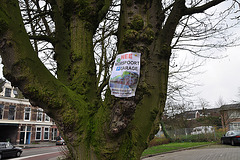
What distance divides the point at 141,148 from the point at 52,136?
1364 inches

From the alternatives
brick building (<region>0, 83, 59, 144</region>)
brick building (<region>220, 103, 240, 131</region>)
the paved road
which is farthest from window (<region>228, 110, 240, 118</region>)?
brick building (<region>0, 83, 59, 144</region>)

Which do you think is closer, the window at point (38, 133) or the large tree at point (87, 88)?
the large tree at point (87, 88)

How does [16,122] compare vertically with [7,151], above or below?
above

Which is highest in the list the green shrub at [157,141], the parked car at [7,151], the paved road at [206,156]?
the paved road at [206,156]

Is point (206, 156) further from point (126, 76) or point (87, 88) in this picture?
point (126, 76)

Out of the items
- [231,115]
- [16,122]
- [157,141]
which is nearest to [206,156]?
[157,141]

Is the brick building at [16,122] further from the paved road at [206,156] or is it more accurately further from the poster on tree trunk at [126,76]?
the poster on tree trunk at [126,76]

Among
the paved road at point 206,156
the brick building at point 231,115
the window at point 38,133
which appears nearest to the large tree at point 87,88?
the paved road at point 206,156

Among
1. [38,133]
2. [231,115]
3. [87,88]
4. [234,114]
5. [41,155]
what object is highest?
[87,88]

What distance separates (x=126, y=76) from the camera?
167cm

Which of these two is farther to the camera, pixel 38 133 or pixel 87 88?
pixel 38 133

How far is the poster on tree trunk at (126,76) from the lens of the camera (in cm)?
165

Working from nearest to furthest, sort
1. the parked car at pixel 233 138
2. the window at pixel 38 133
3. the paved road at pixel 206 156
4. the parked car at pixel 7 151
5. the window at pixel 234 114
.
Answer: the paved road at pixel 206 156, the parked car at pixel 7 151, the parked car at pixel 233 138, the window at pixel 234 114, the window at pixel 38 133

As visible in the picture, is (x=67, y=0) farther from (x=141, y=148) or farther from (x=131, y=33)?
(x=141, y=148)
